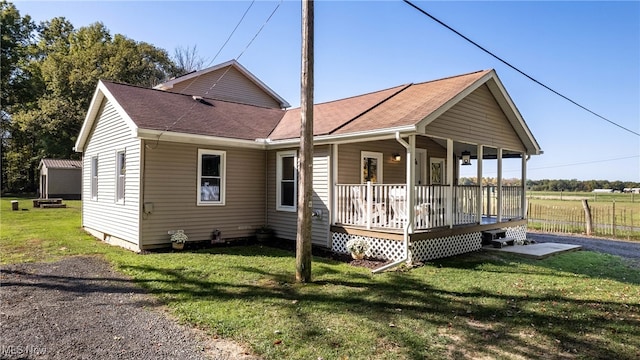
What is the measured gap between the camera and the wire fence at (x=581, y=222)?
14.4 meters

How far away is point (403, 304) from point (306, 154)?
2846mm

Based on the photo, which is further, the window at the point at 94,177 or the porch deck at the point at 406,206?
the window at the point at 94,177

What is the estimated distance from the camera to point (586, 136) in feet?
85.6

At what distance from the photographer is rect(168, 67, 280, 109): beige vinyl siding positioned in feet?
66.4

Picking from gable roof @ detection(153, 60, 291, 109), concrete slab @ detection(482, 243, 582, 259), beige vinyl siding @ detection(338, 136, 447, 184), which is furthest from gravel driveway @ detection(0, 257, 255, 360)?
gable roof @ detection(153, 60, 291, 109)

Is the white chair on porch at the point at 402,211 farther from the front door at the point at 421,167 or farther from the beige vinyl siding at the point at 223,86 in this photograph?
the beige vinyl siding at the point at 223,86

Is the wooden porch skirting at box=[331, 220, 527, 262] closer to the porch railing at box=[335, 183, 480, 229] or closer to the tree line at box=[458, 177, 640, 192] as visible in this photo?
the porch railing at box=[335, 183, 480, 229]

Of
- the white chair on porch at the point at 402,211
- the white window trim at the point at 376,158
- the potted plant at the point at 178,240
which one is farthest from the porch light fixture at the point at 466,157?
the potted plant at the point at 178,240

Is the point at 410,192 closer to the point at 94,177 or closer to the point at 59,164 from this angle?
the point at 94,177

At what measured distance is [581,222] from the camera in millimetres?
15297

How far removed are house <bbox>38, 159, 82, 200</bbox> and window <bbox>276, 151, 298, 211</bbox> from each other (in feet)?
84.5

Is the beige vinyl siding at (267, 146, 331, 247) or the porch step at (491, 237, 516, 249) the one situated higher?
the beige vinyl siding at (267, 146, 331, 247)

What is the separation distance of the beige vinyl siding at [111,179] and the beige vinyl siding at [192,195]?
1.24 ft

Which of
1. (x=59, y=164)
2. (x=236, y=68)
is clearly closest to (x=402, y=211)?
(x=236, y=68)
